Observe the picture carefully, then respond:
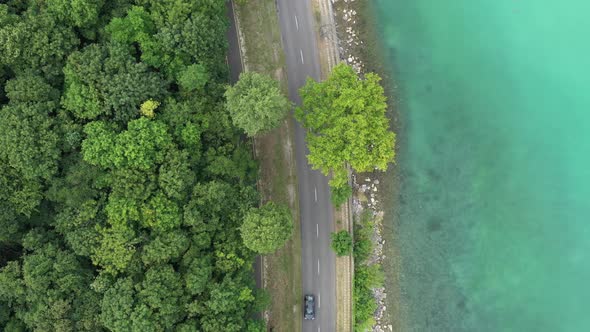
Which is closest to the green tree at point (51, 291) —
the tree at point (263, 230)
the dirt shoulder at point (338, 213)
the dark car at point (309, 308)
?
the tree at point (263, 230)

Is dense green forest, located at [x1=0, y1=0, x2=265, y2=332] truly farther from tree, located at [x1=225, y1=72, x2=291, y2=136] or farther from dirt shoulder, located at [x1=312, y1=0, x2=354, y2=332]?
dirt shoulder, located at [x1=312, y1=0, x2=354, y2=332]

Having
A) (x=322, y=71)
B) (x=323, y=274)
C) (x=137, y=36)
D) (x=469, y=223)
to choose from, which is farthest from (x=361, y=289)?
(x=137, y=36)

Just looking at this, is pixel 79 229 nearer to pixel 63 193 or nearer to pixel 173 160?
pixel 63 193

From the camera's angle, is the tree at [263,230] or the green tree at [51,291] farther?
the tree at [263,230]

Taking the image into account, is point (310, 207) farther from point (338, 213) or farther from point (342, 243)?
point (342, 243)

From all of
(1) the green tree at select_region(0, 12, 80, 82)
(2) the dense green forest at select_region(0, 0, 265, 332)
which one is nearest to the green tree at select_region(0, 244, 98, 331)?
(2) the dense green forest at select_region(0, 0, 265, 332)

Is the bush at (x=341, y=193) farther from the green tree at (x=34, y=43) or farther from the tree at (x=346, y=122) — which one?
the green tree at (x=34, y=43)
